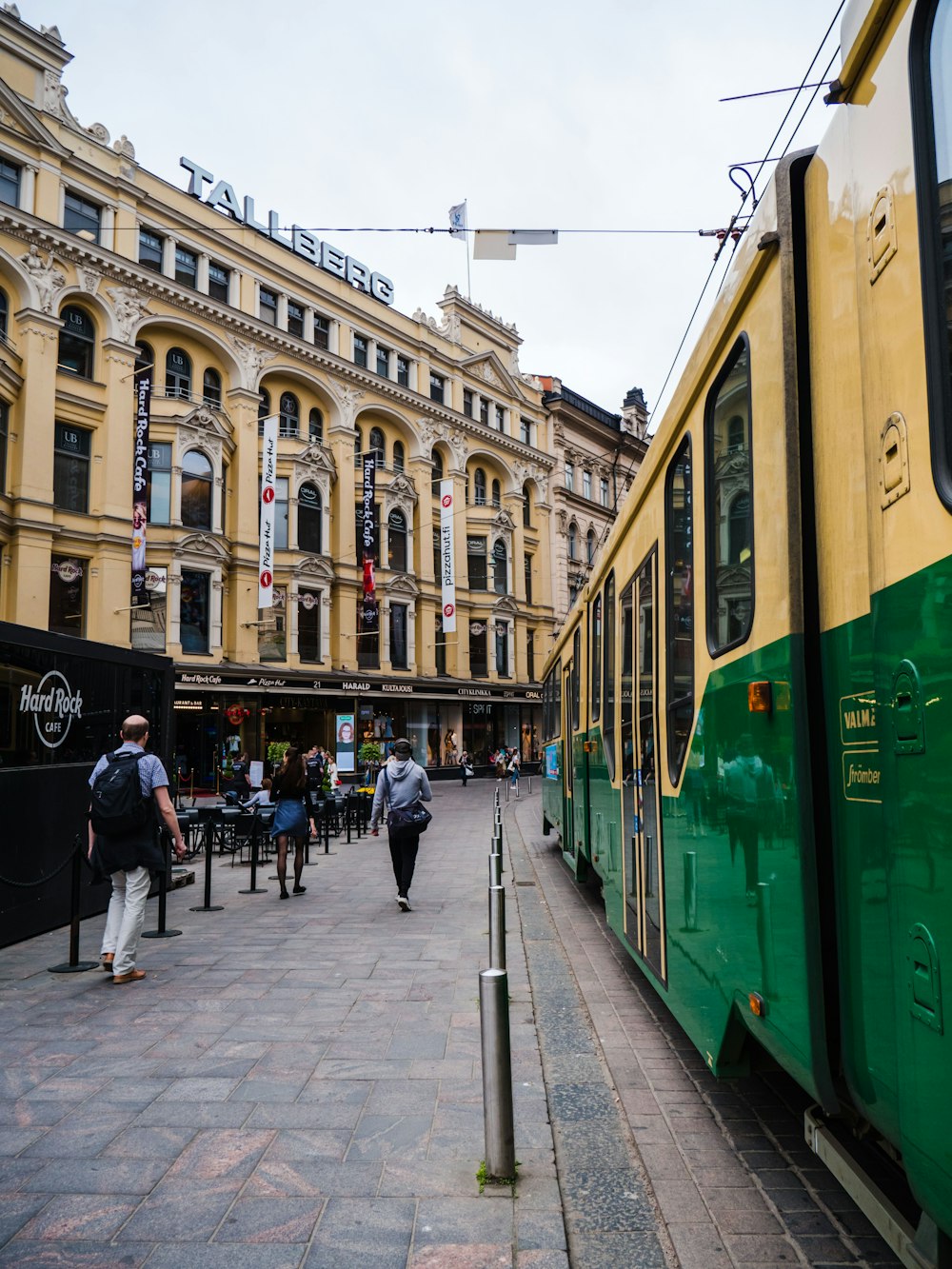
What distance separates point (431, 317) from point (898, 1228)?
4417 centimetres

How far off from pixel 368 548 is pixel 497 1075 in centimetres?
3320

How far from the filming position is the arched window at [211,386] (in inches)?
1280

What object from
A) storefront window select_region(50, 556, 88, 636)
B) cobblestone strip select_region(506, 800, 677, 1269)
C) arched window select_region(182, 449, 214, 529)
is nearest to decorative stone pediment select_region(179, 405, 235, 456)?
arched window select_region(182, 449, 214, 529)

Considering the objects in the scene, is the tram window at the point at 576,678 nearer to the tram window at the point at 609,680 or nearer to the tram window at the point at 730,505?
the tram window at the point at 609,680

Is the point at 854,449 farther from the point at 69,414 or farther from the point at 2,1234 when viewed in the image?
the point at 69,414

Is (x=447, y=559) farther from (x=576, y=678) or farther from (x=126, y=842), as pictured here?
(x=126, y=842)

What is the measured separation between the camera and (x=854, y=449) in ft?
8.27

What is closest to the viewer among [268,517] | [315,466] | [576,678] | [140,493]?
[576,678]

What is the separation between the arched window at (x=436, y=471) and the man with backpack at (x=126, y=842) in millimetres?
35916

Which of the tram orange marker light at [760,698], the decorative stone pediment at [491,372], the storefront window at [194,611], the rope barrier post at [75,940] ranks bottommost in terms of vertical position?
the rope barrier post at [75,940]

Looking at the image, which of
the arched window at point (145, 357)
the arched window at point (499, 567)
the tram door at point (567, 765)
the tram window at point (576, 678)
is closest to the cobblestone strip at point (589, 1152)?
the tram window at point (576, 678)

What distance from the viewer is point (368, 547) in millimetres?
36125

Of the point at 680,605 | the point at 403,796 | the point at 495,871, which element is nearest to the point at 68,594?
the point at 403,796

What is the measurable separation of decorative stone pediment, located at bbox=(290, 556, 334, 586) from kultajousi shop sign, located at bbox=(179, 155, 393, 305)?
11.2 meters
